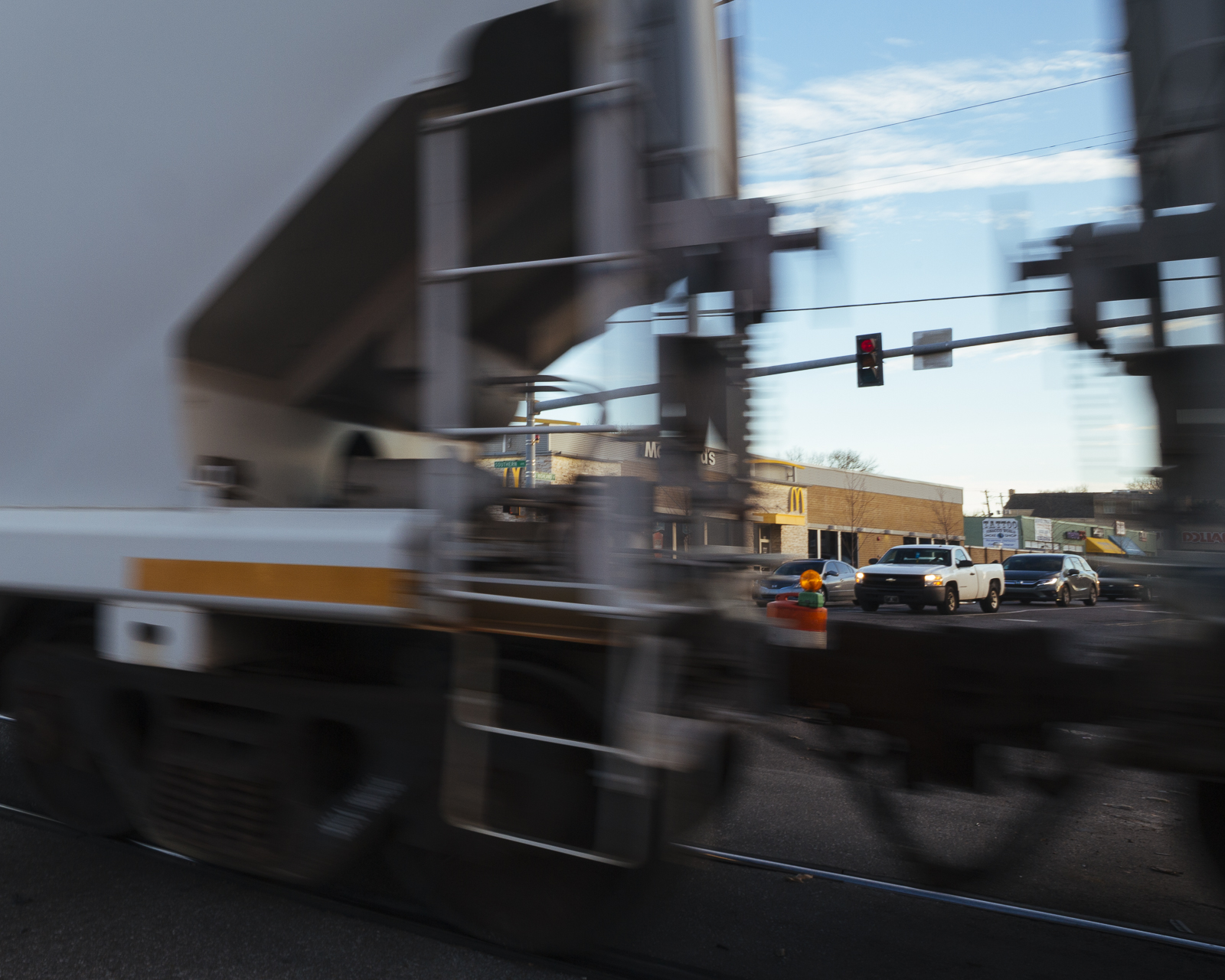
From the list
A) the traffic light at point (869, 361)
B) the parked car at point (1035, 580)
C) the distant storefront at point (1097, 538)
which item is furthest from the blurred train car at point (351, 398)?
the parked car at point (1035, 580)

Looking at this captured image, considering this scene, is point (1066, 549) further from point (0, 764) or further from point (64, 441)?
point (0, 764)

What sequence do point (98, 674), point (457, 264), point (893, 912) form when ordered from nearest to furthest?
point (457, 264), point (98, 674), point (893, 912)

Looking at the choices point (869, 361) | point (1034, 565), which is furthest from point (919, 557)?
point (869, 361)

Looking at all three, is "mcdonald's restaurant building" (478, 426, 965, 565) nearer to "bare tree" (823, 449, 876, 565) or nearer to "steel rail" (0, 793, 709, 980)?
"steel rail" (0, 793, 709, 980)

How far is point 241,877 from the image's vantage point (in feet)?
11.0

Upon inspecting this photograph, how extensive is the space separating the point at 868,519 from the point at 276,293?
114 feet

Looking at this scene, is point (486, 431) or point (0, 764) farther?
point (0, 764)

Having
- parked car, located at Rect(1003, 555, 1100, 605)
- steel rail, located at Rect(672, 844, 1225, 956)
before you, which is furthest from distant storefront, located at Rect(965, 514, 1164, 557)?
parked car, located at Rect(1003, 555, 1100, 605)

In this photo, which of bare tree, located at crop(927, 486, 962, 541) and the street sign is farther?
bare tree, located at crop(927, 486, 962, 541)

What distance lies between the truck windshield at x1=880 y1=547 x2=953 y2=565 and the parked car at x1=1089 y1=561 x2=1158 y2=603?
1594cm

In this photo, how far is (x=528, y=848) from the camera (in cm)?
239

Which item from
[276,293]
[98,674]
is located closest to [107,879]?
[98,674]

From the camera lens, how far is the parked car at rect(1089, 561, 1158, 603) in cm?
195

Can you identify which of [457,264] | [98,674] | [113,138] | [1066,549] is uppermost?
[113,138]
